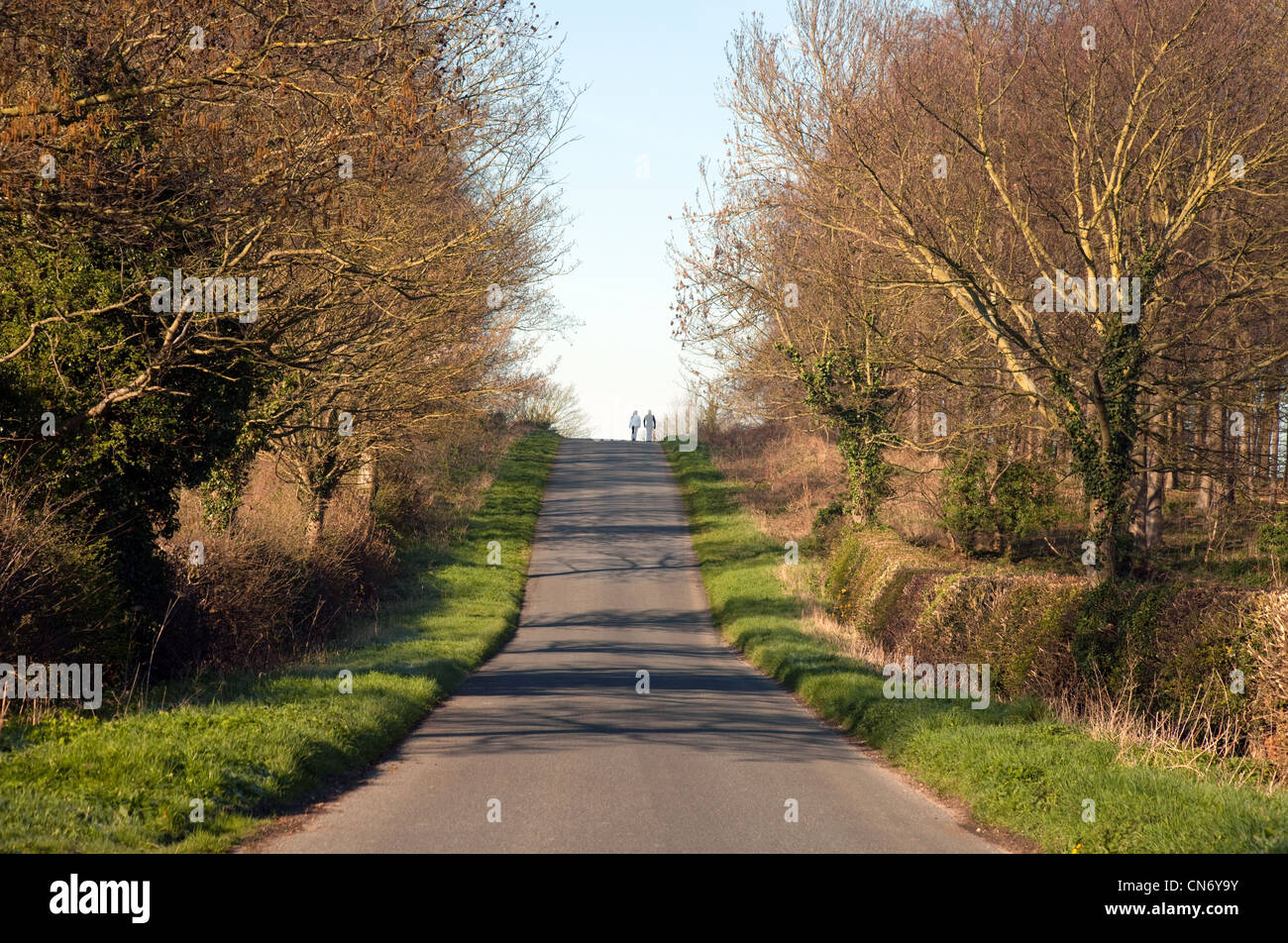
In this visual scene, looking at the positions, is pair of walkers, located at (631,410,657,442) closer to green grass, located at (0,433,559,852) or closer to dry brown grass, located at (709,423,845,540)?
dry brown grass, located at (709,423,845,540)

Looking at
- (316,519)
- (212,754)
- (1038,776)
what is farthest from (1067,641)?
(316,519)

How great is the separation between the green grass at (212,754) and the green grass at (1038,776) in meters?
5.70

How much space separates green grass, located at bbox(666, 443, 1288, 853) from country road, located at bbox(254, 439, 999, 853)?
42 centimetres

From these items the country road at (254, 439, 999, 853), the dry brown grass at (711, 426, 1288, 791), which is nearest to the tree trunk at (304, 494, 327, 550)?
the country road at (254, 439, 999, 853)

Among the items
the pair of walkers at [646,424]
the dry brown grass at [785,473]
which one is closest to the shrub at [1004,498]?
the dry brown grass at [785,473]

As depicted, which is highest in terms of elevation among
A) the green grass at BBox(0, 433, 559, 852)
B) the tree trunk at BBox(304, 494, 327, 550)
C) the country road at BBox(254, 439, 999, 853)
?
the tree trunk at BBox(304, 494, 327, 550)

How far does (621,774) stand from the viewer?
10.4 meters

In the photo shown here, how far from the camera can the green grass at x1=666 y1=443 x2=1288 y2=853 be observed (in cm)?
743

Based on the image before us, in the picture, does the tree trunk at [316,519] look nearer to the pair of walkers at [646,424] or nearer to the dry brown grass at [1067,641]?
the dry brown grass at [1067,641]

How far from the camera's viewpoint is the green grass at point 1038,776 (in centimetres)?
743

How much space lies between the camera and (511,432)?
186 feet

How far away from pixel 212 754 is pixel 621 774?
3.69 meters

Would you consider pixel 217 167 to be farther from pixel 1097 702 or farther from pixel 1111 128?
pixel 1111 128

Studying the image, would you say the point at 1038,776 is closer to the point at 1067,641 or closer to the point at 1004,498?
the point at 1067,641
